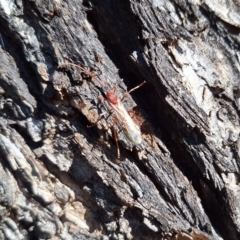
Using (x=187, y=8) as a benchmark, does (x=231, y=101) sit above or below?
below

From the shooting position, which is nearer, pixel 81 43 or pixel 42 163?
pixel 81 43

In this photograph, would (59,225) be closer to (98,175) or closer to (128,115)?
(98,175)

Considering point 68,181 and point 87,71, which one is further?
point 68,181

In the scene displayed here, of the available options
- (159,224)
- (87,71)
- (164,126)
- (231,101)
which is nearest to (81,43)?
(87,71)

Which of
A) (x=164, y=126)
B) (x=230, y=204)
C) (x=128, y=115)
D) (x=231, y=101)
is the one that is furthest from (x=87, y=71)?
(x=230, y=204)

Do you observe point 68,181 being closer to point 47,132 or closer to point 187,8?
point 47,132

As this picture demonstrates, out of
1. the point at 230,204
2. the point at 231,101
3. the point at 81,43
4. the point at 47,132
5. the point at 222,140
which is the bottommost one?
the point at 230,204
